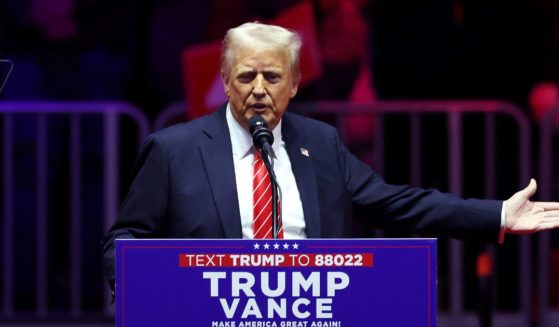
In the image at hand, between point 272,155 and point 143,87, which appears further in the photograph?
point 143,87

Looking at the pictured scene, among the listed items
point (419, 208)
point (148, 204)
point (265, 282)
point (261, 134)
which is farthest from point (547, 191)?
point (265, 282)

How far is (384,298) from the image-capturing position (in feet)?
11.5

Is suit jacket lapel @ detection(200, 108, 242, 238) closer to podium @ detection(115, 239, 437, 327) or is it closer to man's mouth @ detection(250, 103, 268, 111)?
man's mouth @ detection(250, 103, 268, 111)

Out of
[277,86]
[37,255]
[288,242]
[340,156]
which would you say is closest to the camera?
[288,242]

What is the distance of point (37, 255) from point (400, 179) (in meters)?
1.93

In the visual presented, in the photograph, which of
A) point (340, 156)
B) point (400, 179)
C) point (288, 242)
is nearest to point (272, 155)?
point (288, 242)

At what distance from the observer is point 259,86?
3914mm

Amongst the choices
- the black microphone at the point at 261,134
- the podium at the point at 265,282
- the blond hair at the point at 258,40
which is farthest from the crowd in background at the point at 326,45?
the podium at the point at 265,282

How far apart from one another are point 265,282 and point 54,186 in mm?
3944

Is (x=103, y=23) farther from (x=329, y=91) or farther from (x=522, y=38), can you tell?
(x=522, y=38)

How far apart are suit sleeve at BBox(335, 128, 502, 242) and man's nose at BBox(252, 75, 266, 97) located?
0.45 meters

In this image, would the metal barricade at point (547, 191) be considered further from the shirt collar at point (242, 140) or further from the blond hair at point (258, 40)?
the blond hair at point (258, 40)

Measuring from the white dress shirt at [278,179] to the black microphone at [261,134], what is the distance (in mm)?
111

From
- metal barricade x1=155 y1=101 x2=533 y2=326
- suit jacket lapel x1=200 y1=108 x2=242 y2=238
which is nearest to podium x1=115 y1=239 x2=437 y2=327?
suit jacket lapel x1=200 y1=108 x2=242 y2=238
